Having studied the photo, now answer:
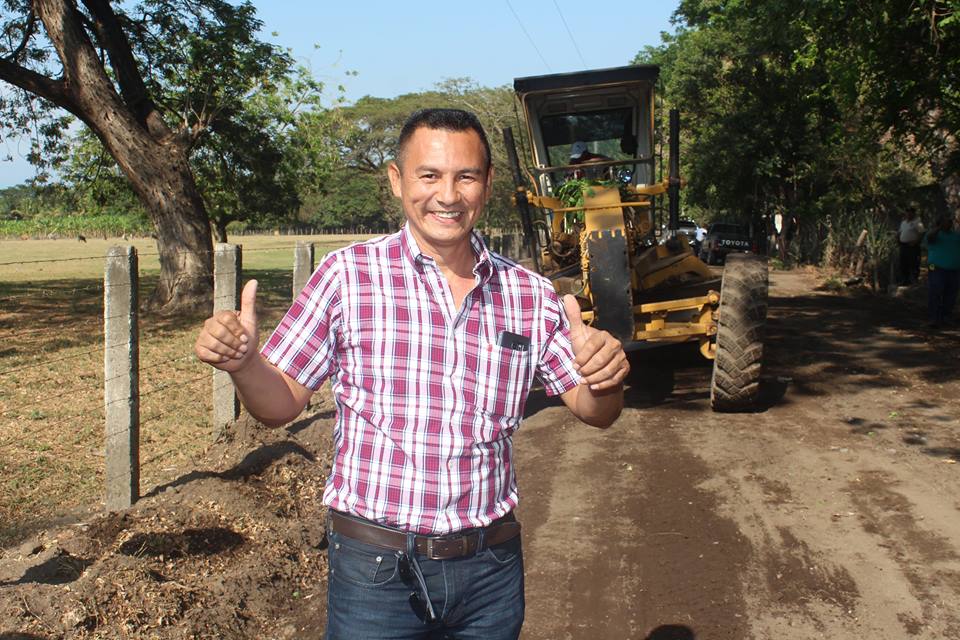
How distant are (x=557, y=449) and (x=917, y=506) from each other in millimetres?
2806

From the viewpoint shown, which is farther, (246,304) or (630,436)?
(630,436)

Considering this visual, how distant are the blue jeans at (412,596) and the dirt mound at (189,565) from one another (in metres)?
2.15

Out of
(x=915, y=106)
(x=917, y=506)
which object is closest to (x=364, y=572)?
(x=917, y=506)

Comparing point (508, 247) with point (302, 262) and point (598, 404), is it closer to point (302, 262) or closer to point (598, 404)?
point (302, 262)

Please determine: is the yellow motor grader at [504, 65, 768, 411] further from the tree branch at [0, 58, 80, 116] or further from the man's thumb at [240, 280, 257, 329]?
the tree branch at [0, 58, 80, 116]

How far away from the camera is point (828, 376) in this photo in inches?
428

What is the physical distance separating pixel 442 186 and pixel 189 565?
3262mm

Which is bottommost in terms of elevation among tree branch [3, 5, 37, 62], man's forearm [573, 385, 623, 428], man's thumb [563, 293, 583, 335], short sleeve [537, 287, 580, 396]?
man's forearm [573, 385, 623, 428]

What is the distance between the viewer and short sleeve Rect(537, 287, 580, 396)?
8.64ft

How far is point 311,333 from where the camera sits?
2.45m

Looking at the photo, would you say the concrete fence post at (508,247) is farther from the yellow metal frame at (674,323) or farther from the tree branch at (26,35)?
the yellow metal frame at (674,323)

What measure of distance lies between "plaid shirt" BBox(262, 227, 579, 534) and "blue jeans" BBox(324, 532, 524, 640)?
0.10 meters

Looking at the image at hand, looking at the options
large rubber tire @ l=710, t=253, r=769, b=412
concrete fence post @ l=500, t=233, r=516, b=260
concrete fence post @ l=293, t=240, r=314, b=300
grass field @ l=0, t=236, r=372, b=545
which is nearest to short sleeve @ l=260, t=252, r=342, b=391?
grass field @ l=0, t=236, r=372, b=545

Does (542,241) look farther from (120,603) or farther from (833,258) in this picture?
(833,258)
